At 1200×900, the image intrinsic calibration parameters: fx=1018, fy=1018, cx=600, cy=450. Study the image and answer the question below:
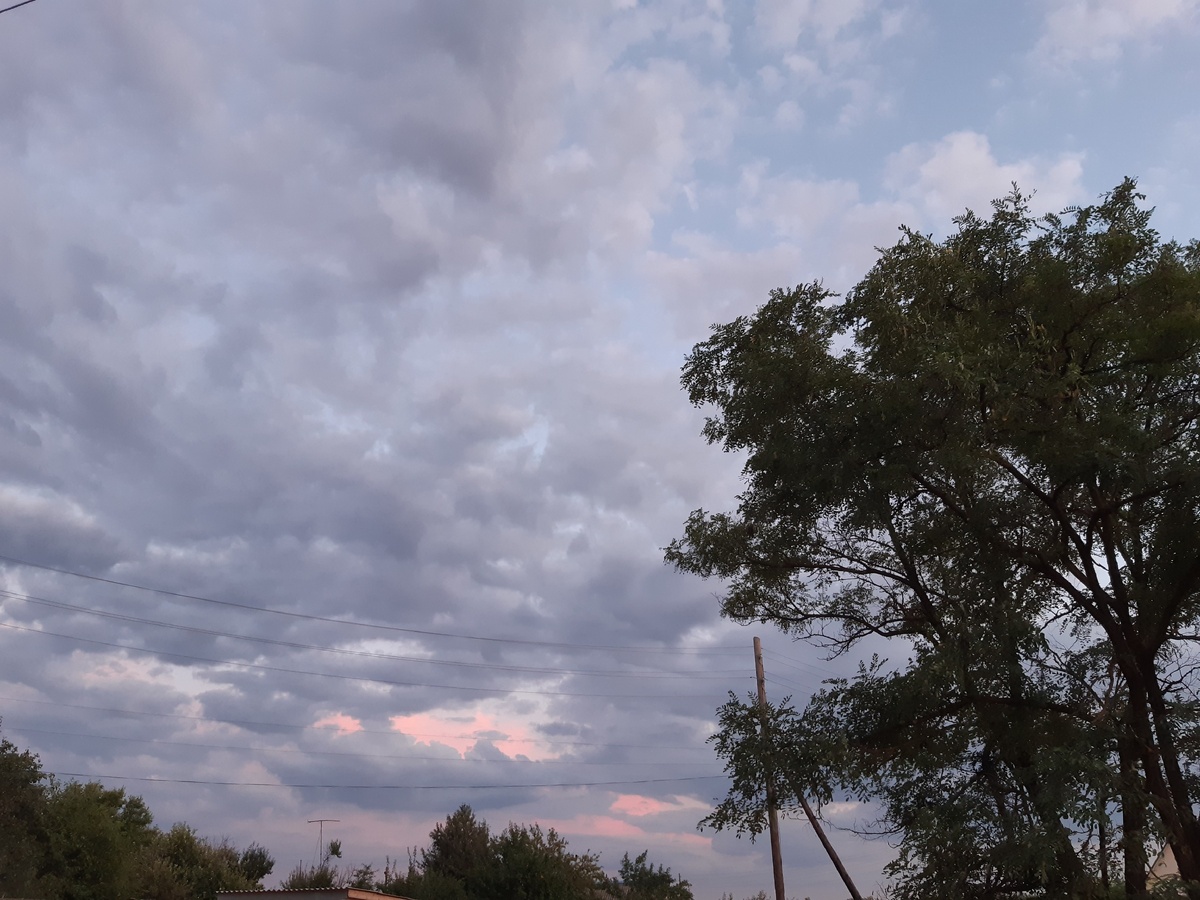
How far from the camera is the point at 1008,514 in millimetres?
14781

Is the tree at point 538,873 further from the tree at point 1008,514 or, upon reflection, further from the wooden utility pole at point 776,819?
the tree at point 1008,514

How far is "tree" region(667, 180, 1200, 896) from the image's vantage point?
13.4 meters

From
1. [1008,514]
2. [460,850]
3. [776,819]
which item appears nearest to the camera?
[1008,514]

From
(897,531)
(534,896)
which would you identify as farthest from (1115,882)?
(534,896)

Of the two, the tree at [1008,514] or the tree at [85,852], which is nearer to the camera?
the tree at [1008,514]

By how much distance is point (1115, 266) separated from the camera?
1441 cm

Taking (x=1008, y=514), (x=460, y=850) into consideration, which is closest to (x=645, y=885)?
(x=460, y=850)

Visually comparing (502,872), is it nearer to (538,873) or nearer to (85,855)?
(538,873)

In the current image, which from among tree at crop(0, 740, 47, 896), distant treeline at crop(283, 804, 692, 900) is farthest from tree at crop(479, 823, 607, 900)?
tree at crop(0, 740, 47, 896)

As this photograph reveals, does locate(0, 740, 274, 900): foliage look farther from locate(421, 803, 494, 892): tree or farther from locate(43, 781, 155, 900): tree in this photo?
locate(421, 803, 494, 892): tree

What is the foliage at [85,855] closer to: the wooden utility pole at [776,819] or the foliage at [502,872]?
the foliage at [502,872]

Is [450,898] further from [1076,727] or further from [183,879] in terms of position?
[1076,727]

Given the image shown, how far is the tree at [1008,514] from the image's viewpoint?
13.4 m

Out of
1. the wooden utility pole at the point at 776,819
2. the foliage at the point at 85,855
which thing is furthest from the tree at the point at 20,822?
the wooden utility pole at the point at 776,819
